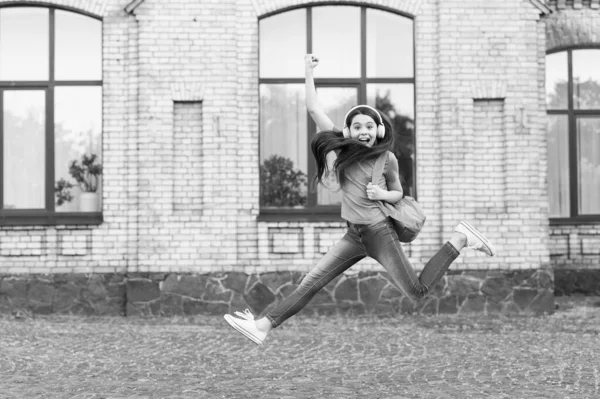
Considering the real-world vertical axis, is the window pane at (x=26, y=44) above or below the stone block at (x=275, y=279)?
above

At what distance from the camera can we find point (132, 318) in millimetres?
12328

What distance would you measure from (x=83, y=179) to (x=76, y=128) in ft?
2.35

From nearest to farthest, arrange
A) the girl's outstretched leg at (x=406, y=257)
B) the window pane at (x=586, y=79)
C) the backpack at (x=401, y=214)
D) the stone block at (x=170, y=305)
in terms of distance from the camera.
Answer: the girl's outstretched leg at (x=406, y=257) → the backpack at (x=401, y=214) → the stone block at (x=170, y=305) → the window pane at (x=586, y=79)

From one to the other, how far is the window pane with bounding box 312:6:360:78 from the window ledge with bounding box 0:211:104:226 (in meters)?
3.76

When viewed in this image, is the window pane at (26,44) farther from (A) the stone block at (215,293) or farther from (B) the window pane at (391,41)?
(B) the window pane at (391,41)

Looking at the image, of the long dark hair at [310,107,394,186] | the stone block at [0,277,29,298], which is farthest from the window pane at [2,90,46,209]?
the long dark hair at [310,107,394,186]

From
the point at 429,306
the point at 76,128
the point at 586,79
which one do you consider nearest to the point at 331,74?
the point at 429,306

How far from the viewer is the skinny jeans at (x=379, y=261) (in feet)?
20.6

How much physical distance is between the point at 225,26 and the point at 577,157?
592cm

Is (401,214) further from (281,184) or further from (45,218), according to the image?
(45,218)

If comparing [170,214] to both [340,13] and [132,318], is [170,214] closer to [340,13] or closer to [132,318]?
[132,318]

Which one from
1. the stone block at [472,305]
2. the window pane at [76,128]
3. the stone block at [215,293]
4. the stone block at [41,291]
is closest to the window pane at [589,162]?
the stone block at [472,305]

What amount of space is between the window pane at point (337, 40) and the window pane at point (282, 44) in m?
0.21

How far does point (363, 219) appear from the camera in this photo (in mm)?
6344
